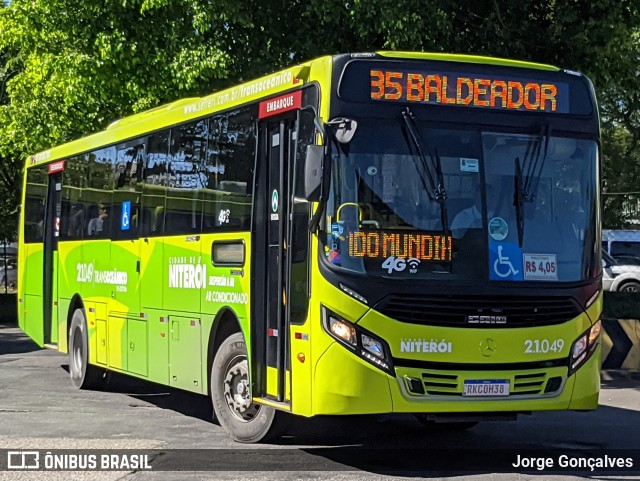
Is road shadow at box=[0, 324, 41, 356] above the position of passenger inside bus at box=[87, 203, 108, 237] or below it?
below

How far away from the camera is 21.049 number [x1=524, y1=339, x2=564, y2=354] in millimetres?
9117

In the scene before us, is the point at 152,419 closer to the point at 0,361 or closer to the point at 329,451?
the point at 329,451

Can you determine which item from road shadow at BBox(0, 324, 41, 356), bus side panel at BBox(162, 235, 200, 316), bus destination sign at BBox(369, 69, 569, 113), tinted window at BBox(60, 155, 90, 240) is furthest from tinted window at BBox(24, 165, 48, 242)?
bus destination sign at BBox(369, 69, 569, 113)

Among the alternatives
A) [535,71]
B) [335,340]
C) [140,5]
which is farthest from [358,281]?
[140,5]

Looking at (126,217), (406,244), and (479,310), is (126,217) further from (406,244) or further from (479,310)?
(479,310)

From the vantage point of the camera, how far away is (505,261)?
9133mm

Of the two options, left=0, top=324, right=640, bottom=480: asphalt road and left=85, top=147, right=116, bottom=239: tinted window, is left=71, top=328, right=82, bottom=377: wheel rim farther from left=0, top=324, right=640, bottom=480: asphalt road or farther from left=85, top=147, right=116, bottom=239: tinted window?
left=85, top=147, right=116, bottom=239: tinted window

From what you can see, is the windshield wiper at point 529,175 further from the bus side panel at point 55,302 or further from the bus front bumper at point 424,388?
the bus side panel at point 55,302

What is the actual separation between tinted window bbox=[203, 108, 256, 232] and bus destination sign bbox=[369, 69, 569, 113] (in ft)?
5.47

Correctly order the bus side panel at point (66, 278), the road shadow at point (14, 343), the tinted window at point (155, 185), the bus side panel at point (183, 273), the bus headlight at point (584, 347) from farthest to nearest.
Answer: the road shadow at point (14, 343) → the bus side panel at point (66, 278) → the tinted window at point (155, 185) → the bus side panel at point (183, 273) → the bus headlight at point (584, 347)

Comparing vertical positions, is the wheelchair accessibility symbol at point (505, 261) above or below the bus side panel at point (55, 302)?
above

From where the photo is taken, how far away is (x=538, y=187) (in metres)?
9.31

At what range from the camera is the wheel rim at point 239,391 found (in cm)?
1024

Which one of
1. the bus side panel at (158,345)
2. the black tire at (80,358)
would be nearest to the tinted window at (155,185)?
the bus side panel at (158,345)
